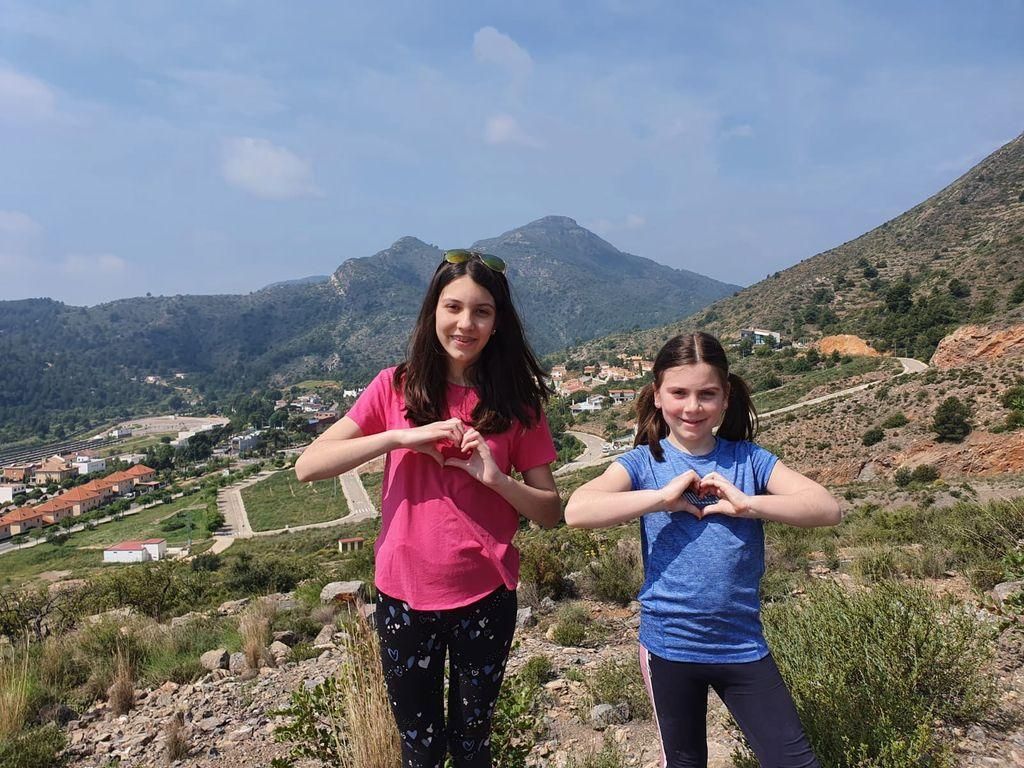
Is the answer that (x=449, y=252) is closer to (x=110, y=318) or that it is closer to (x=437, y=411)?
(x=437, y=411)

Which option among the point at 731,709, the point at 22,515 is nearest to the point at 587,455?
the point at 731,709

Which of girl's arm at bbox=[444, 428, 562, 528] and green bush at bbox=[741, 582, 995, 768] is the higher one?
girl's arm at bbox=[444, 428, 562, 528]

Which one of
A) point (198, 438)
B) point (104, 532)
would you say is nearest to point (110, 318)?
point (198, 438)

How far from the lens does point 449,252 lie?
5.84 feet

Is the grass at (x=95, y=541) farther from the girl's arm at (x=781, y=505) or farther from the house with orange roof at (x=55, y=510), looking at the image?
the girl's arm at (x=781, y=505)

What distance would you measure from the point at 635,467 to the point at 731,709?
2.30 ft

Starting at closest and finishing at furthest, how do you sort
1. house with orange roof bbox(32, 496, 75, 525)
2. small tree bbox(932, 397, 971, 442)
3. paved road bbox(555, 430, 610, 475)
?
1. small tree bbox(932, 397, 971, 442)
2. paved road bbox(555, 430, 610, 475)
3. house with orange roof bbox(32, 496, 75, 525)

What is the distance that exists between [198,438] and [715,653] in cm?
9841

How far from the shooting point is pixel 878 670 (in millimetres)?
2436

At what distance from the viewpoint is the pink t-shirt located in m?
1.59

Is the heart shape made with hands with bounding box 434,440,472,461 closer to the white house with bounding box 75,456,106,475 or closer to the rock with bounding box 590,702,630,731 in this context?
the rock with bounding box 590,702,630,731

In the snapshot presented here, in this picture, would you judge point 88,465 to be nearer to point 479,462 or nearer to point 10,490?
point 10,490

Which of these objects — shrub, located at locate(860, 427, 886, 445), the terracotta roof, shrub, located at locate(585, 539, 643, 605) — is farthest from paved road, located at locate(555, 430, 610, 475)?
the terracotta roof

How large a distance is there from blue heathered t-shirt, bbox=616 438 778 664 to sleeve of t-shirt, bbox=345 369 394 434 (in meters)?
0.76
